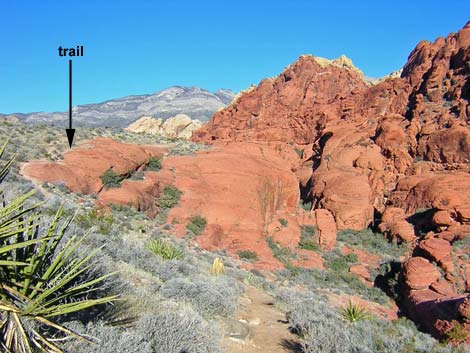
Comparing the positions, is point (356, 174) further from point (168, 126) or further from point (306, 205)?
point (168, 126)

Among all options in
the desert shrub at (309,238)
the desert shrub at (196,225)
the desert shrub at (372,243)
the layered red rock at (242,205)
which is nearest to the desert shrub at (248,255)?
the layered red rock at (242,205)

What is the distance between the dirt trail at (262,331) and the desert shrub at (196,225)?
9934 mm

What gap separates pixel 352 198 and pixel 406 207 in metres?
3.40

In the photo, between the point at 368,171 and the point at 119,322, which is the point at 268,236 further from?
the point at 119,322

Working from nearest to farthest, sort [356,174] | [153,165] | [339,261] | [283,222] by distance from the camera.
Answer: [153,165]
[339,261]
[283,222]
[356,174]

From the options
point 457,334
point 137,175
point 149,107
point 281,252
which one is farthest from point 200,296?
point 149,107

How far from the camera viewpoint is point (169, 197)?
20531mm

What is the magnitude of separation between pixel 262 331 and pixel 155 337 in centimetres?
321

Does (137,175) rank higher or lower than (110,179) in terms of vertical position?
higher

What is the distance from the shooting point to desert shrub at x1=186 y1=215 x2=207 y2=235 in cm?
1951

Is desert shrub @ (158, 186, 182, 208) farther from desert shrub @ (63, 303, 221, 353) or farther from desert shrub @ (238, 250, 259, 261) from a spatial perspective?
desert shrub @ (63, 303, 221, 353)

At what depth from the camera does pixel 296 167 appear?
1457 inches

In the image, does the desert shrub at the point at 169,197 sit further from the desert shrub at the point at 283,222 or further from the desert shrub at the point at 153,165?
the desert shrub at the point at 283,222

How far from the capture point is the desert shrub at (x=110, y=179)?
1814cm
